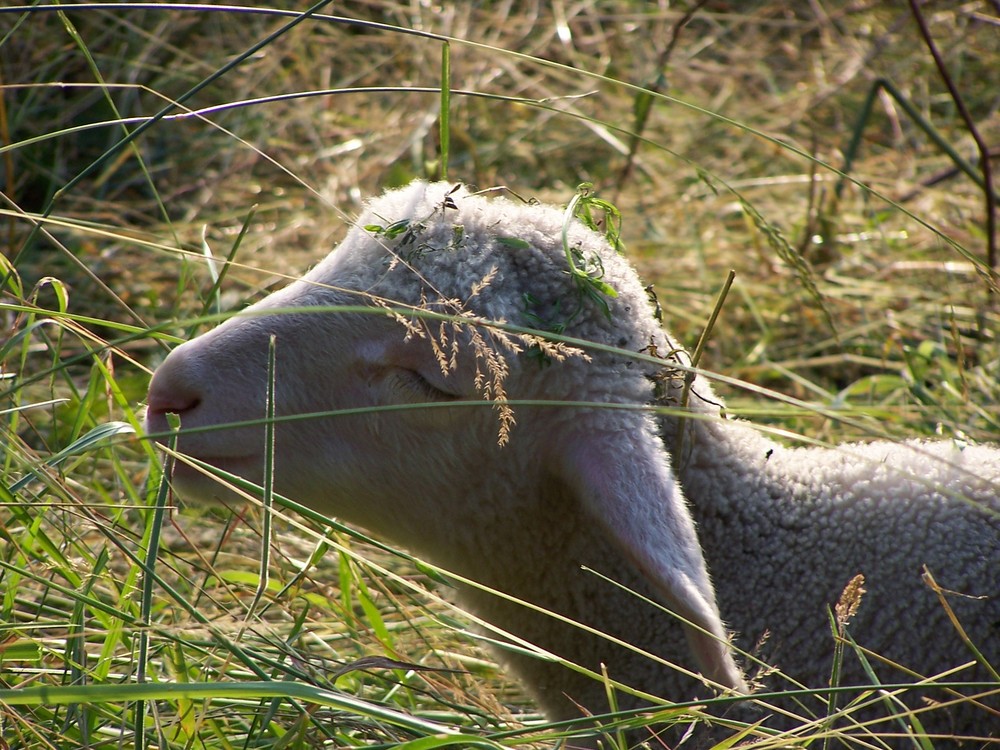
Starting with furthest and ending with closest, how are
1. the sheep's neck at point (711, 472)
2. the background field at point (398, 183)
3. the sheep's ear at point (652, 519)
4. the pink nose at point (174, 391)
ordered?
the background field at point (398, 183)
the sheep's neck at point (711, 472)
the pink nose at point (174, 391)
the sheep's ear at point (652, 519)

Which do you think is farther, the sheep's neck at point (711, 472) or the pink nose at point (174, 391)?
the sheep's neck at point (711, 472)

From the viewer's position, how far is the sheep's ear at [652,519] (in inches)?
66.2

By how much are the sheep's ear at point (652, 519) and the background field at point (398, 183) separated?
37 cm

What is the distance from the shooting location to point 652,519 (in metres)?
1.76

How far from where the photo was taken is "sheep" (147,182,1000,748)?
76.1 inches

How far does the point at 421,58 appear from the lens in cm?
540

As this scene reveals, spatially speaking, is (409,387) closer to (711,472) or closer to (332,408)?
(332,408)

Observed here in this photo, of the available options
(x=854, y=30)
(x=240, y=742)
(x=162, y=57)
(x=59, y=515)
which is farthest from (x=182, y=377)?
(x=854, y=30)

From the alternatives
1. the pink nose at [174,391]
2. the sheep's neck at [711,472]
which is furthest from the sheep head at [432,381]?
the sheep's neck at [711,472]

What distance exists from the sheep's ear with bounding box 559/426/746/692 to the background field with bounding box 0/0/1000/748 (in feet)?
1.20

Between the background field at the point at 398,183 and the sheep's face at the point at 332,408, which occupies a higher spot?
the sheep's face at the point at 332,408

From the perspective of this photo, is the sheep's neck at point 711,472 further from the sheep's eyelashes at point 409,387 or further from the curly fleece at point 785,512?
the sheep's eyelashes at point 409,387

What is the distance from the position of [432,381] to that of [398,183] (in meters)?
2.63

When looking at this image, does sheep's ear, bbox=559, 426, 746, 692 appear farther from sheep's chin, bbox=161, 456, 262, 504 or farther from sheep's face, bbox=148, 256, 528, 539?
sheep's chin, bbox=161, 456, 262, 504
